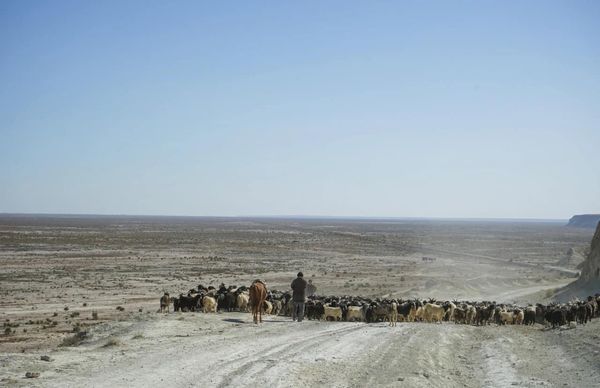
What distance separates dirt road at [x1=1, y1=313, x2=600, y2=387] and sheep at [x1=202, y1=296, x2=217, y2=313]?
3.19 m

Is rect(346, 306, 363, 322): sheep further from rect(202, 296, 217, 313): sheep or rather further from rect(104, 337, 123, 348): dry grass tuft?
rect(104, 337, 123, 348): dry grass tuft

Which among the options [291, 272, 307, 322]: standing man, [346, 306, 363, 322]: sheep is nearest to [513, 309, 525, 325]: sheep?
[346, 306, 363, 322]: sheep

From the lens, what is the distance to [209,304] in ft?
74.7

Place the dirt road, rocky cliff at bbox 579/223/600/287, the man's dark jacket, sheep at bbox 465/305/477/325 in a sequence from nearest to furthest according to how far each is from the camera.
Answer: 1. the dirt road
2. the man's dark jacket
3. sheep at bbox 465/305/477/325
4. rocky cliff at bbox 579/223/600/287

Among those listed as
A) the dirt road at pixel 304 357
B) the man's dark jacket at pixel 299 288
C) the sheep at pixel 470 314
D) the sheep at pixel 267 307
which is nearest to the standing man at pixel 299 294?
the man's dark jacket at pixel 299 288

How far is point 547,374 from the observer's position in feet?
43.3

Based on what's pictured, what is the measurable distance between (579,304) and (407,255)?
5916 centimetres

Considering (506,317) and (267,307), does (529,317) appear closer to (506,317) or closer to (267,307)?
(506,317)

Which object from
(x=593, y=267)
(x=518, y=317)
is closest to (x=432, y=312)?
(x=518, y=317)

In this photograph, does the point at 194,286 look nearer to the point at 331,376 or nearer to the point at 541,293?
the point at 541,293

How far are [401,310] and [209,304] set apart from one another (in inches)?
300

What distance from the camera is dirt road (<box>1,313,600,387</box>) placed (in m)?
11.5

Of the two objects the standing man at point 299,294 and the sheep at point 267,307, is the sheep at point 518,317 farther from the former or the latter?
the sheep at point 267,307

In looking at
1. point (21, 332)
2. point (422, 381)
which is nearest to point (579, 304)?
point (422, 381)
